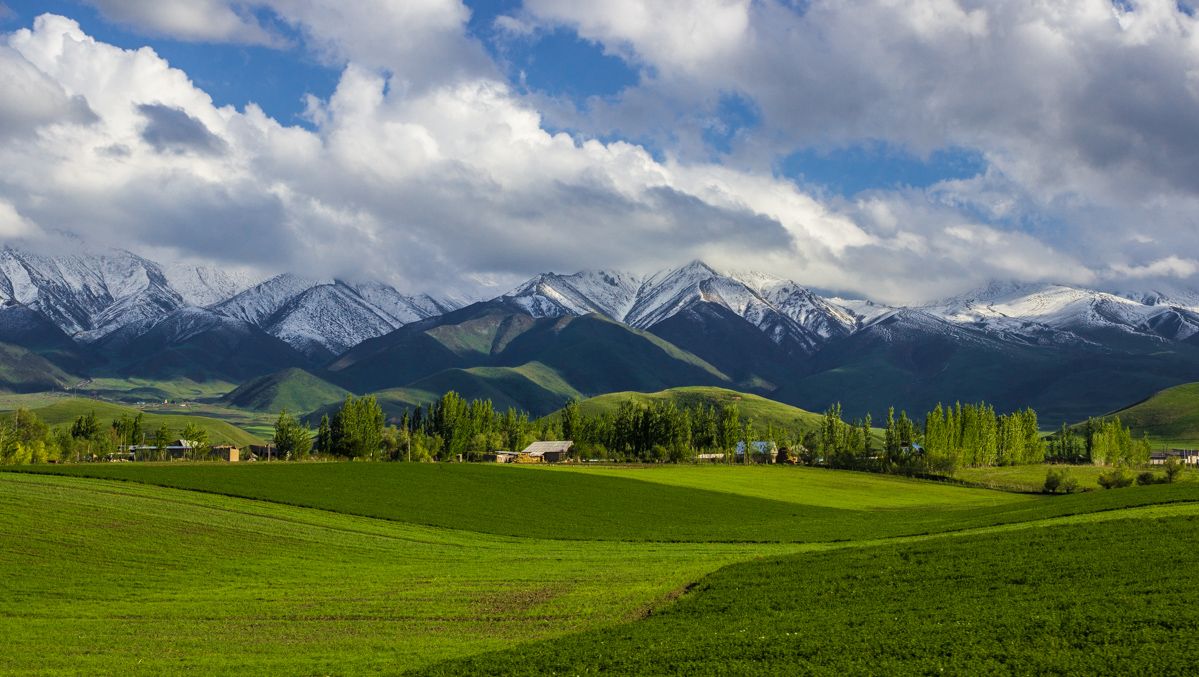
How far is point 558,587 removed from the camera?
55688mm

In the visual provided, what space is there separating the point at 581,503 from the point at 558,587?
194 feet

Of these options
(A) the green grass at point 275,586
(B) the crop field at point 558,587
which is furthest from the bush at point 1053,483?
(A) the green grass at point 275,586

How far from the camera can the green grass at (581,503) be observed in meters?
89.7

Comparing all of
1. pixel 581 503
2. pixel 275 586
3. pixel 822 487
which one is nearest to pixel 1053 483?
pixel 822 487

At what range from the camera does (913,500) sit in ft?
482

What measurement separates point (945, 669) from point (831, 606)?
13.3 m

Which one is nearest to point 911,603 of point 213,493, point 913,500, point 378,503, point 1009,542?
point 1009,542

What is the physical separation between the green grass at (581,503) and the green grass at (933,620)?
3079 centimetres

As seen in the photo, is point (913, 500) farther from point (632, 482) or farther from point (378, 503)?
point (378, 503)

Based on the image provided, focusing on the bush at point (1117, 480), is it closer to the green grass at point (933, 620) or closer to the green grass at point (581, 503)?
the green grass at point (581, 503)

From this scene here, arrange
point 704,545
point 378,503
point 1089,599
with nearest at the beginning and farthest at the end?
1. point 1089,599
2. point 704,545
3. point 378,503

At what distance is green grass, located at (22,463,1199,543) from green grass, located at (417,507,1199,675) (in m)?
30.8

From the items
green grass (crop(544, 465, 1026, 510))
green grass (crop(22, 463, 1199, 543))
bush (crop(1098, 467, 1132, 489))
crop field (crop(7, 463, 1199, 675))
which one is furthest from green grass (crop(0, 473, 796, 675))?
bush (crop(1098, 467, 1132, 489))

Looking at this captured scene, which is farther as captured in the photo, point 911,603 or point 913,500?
point 913,500
